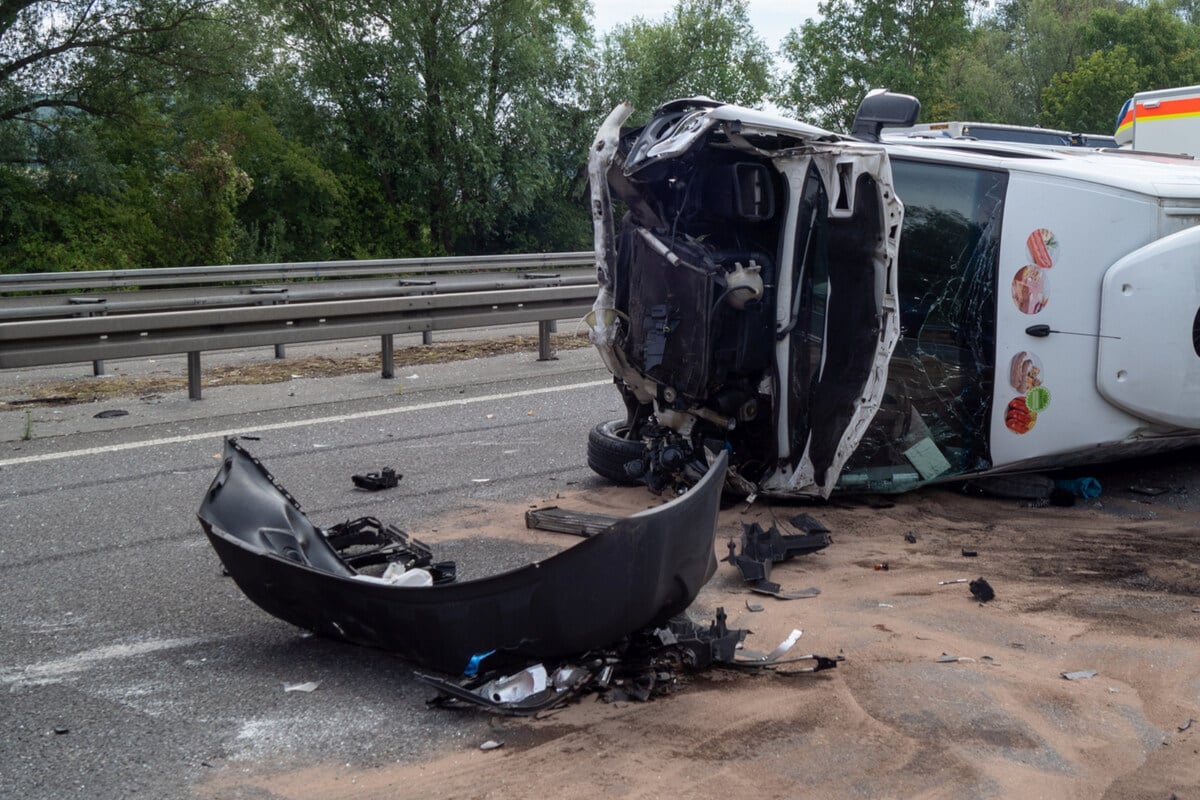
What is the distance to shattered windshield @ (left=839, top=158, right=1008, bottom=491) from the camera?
5957 mm

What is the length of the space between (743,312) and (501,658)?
2.61 metres

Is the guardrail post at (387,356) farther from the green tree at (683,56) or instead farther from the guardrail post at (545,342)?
the green tree at (683,56)

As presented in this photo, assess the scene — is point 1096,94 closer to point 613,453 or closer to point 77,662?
point 613,453

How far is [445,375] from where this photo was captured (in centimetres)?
1072

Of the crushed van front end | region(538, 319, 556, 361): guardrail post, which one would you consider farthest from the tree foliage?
the crushed van front end

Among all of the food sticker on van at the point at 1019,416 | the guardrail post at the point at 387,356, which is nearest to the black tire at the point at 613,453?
the food sticker on van at the point at 1019,416

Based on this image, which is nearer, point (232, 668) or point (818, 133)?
point (232, 668)

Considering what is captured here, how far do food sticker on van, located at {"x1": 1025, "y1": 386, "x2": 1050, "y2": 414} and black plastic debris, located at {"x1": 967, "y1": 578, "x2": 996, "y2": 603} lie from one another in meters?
1.49

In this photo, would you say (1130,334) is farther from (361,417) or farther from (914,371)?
(361,417)

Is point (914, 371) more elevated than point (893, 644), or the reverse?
point (914, 371)

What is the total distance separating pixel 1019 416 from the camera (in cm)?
602

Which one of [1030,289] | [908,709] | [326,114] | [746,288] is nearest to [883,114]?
[1030,289]

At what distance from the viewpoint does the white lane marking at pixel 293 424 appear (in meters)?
7.48

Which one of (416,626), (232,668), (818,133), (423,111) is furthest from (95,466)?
(423,111)
